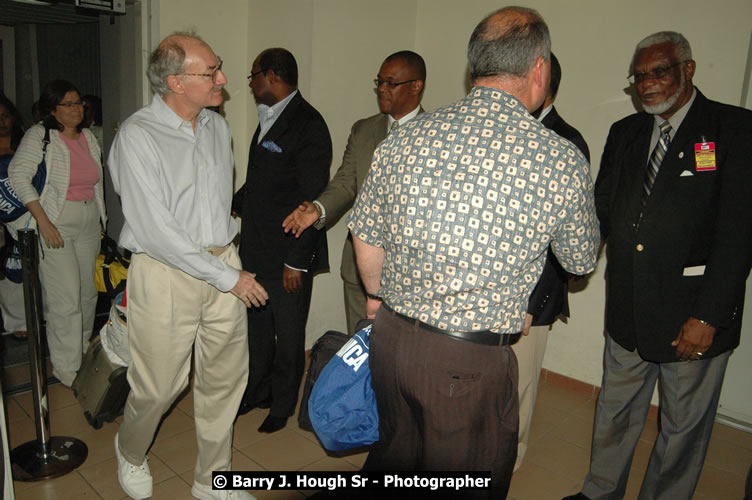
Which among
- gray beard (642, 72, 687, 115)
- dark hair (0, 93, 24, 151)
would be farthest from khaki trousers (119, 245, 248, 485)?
dark hair (0, 93, 24, 151)

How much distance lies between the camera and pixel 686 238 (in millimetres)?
2115

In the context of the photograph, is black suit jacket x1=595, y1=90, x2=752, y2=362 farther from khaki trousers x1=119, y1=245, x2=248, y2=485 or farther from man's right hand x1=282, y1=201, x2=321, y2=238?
khaki trousers x1=119, y1=245, x2=248, y2=485

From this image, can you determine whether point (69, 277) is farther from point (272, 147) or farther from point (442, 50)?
point (442, 50)

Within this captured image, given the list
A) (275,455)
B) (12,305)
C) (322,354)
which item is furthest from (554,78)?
(12,305)

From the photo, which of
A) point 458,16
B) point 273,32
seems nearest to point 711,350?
point 458,16

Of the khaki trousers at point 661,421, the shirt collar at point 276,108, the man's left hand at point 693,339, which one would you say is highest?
the shirt collar at point 276,108

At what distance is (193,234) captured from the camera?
2156mm

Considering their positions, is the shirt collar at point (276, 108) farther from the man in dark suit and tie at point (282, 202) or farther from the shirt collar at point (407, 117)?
the shirt collar at point (407, 117)

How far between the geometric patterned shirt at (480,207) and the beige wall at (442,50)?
7.25 ft

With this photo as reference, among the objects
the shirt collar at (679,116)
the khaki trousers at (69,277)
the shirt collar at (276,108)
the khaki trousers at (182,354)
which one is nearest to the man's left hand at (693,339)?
the shirt collar at (679,116)

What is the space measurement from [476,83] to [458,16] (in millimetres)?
2730

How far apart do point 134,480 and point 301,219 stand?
1.38 meters

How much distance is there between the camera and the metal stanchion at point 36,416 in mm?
2477

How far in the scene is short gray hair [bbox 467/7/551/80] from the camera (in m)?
1.41
